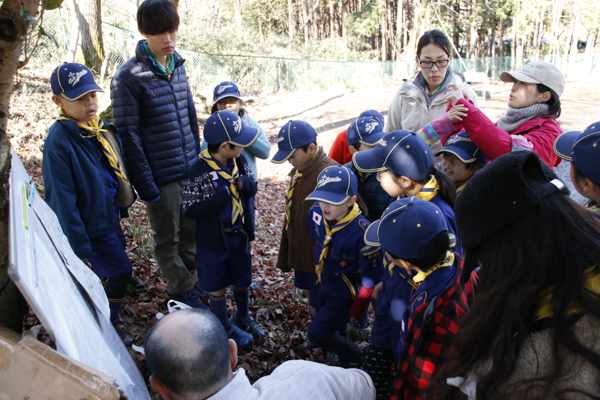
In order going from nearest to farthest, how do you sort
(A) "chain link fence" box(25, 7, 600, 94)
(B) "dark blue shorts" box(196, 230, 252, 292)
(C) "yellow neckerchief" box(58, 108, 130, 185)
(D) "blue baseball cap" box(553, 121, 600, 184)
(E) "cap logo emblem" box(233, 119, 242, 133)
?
(D) "blue baseball cap" box(553, 121, 600, 184) < (C) "yellow neckerchief" box(58, 108, 130, 185) < (E) "cap logo emblem" box(233, 119, 242, 133) < (B) "dark blue shorts" box(196, 230, 252, 292) < (A) "chain link fence" box(25, 7, 600, 94)

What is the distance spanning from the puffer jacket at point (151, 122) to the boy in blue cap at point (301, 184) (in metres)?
1.04

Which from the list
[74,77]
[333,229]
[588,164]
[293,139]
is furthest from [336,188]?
[74,77]

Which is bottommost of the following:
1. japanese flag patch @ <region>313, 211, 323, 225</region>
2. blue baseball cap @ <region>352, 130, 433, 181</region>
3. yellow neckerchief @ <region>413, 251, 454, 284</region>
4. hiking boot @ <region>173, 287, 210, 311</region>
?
hiking boot @ <region>173, 287, 210, 311</region>

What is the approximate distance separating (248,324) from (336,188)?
6.02 ft

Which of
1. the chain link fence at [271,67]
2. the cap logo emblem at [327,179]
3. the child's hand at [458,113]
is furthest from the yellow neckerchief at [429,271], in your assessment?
the chain link fence at [271,67]

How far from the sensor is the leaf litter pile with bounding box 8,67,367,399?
12.5 ft

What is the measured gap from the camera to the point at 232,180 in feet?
11.8

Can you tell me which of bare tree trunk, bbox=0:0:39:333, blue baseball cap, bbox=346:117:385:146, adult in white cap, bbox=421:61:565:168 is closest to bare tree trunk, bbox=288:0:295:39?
blue baseball cap, bbox=346:117:385:146

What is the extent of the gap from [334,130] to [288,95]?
8.94 metres

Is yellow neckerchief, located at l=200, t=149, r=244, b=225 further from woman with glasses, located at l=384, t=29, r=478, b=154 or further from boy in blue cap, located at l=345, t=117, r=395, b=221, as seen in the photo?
woman with glasses, located at l=384, t=29, r=478, b=154

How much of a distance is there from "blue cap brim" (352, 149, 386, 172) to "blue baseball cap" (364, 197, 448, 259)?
778 mm

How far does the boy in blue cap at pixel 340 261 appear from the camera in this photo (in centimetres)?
314

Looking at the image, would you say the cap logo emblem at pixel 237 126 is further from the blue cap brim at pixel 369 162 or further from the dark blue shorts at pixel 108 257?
the dark blue shorts at pixel 108 257

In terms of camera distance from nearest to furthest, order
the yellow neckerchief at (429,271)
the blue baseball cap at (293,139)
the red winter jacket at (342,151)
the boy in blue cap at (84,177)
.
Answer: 1. the yellow neckerchief at (429,271)
2. the boy in blue cap at (84,177)
3. the blue baseball cap at (293,139)
4. the red winter jacket at (342,151)
